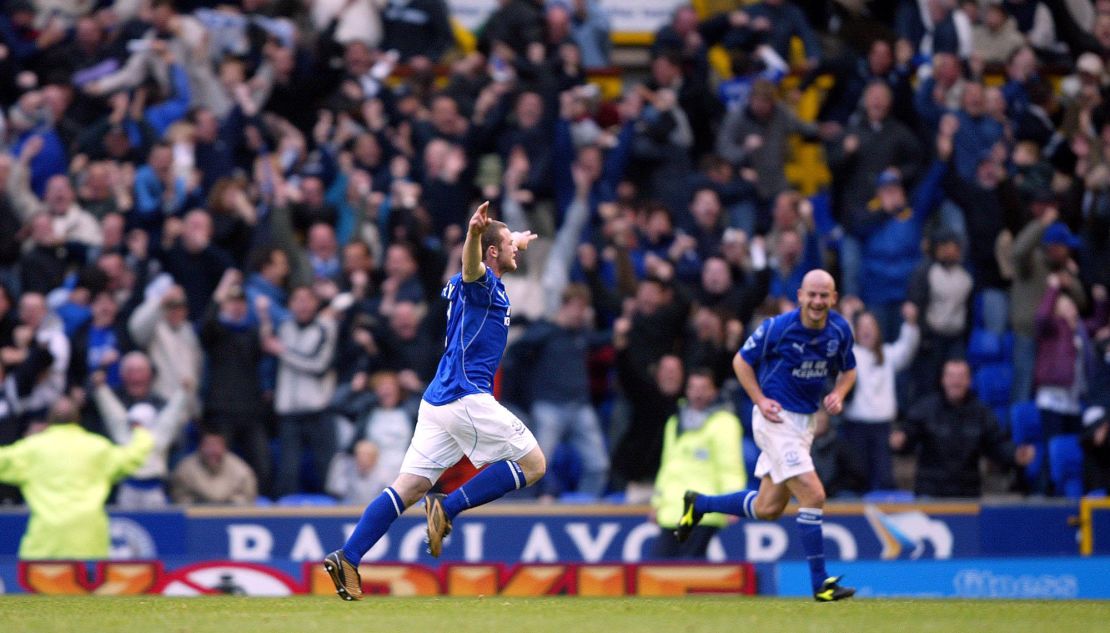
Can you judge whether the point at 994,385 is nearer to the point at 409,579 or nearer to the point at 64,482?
the point at 409,579

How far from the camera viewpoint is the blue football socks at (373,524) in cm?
1016

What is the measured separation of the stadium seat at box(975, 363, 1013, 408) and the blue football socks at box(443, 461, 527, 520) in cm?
716

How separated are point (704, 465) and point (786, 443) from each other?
2640 mm

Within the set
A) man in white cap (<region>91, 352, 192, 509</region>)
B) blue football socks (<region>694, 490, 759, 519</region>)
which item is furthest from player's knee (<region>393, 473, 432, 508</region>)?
man in white cap (<region>91, 352, 192, 509</region>)

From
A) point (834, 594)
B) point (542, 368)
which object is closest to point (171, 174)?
point (542, 368)

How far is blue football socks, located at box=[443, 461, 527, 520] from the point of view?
10.3 m

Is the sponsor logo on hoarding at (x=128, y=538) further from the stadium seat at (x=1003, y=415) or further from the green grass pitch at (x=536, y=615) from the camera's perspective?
the stadium seat at (x=1003, y=415)

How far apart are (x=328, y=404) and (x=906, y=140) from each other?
5.93 metres

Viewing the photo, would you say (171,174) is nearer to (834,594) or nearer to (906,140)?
(906,140)

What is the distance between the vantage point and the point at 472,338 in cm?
1017

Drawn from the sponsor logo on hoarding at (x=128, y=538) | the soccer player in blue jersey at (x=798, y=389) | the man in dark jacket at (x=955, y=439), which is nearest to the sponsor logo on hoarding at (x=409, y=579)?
the soccer player in blue jersey at (x=798, y=389)

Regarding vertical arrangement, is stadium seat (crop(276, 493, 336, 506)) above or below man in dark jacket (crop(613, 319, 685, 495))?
below

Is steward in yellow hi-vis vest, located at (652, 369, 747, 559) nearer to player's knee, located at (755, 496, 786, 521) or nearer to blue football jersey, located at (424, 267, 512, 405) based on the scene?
player's knee, located at (755, 496, 786, 521)

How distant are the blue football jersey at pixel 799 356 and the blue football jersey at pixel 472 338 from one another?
1.96 metres
